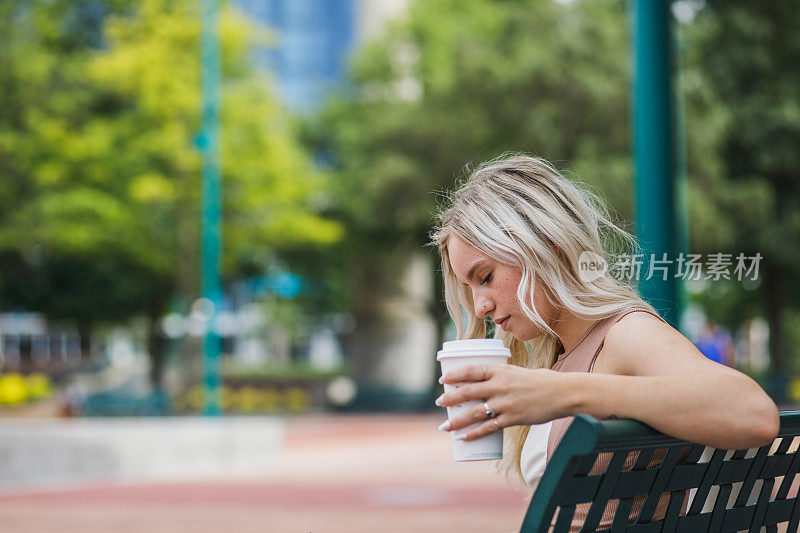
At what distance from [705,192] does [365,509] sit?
1688 cm

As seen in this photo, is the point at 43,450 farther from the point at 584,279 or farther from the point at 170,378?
the point at 170,378

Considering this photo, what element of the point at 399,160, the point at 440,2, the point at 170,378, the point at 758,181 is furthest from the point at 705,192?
the point at 170,378

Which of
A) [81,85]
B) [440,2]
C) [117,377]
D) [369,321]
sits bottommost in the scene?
[117,377]

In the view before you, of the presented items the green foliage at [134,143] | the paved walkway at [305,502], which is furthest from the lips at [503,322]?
the green foliage at [134,143]

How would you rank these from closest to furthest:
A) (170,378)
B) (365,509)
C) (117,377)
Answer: (365,509) < (170,378) < (117,377)

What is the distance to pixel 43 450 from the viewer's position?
1402 cm

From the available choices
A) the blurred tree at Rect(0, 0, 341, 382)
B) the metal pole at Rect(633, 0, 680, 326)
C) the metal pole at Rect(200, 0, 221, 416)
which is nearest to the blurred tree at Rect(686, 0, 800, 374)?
the blurred tree at Rect(0, 0, 341, 382)

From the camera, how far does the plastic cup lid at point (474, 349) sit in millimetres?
1670

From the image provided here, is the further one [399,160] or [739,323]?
[739,323]

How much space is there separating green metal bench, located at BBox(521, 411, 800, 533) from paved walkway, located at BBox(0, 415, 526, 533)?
625 centimetres

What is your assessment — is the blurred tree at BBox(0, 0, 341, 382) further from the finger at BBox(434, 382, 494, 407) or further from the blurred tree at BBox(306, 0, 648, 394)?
the finger at BBox(434, 382, 494, 407)

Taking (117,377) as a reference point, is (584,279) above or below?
above

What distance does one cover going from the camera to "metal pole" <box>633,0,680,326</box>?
548cm

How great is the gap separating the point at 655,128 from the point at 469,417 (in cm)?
414
